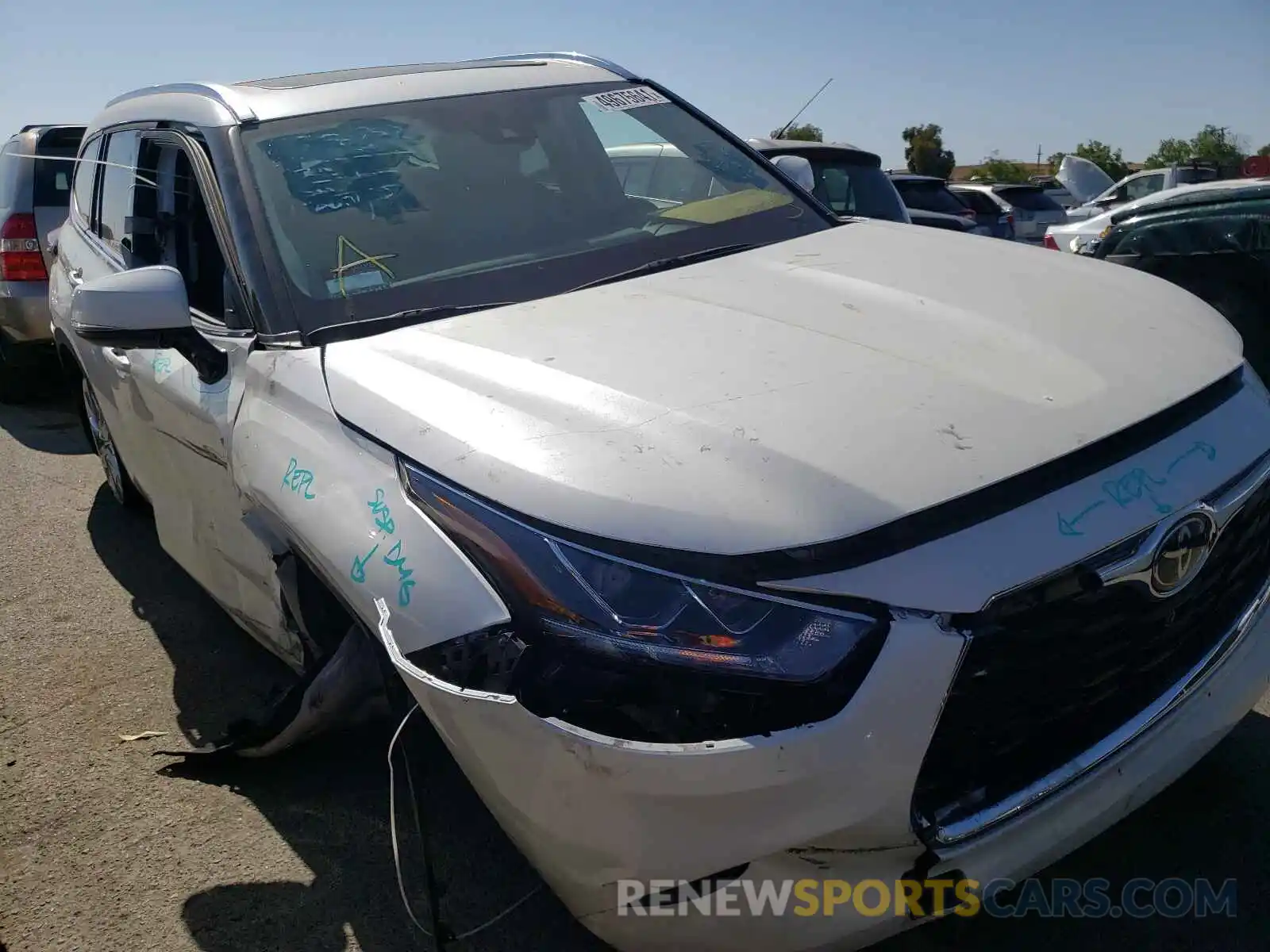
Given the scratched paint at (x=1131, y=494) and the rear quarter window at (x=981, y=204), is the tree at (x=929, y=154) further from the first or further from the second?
the scratched paint at (x=1131, y=494)

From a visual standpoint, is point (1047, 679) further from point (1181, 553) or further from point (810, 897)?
point (810, 897)

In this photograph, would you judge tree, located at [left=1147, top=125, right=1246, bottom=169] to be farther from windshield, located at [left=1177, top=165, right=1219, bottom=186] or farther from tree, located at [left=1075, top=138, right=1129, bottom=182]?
windshield, located at [left=1177, top=165, right=1219, bottom=186]

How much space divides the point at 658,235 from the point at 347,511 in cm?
138

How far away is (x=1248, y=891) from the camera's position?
2.32 metres

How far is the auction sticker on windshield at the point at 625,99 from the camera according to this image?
11.8 ft

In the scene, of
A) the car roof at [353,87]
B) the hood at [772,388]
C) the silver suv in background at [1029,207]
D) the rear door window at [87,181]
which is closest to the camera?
the hood at [772,388]

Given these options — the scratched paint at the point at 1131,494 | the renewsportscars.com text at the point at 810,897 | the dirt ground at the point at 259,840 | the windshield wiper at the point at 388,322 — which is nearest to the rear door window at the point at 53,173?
the dirt ground at the point at 259,840

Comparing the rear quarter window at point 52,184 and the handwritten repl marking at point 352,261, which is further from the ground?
the handwritten repl marking at point 352,261

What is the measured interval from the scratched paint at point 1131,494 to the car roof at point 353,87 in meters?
2.27

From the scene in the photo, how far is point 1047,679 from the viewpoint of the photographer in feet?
5.87

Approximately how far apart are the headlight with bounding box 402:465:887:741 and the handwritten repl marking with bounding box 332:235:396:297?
3.78 ft

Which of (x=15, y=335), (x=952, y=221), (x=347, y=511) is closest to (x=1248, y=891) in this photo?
(x=347, y=511)

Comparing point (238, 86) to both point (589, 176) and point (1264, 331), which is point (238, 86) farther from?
point (1264, 331)

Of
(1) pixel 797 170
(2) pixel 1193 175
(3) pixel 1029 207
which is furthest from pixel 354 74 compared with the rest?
(3) pixel 1029 207
